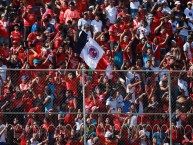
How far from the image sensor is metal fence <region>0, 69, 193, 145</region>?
2145 centimetres

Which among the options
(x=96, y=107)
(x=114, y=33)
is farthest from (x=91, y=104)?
(x=114, y=33)

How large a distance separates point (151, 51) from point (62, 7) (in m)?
3.34

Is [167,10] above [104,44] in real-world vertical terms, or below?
above

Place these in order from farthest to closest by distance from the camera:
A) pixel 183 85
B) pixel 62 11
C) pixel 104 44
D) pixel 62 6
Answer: pixel 62 6 → pixel 62 11 → pixel 104 44 → pixel 183 85

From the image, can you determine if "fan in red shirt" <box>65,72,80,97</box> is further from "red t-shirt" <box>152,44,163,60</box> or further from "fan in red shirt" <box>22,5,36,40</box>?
"red t-shirt" <box>152,44,163,60</box>

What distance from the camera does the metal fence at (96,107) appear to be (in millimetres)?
21453

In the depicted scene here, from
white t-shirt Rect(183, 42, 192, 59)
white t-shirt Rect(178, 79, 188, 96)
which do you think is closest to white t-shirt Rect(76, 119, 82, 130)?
white t-shirt Rect(178, 79, 188, 96)

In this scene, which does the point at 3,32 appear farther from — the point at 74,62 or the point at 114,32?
the point at 114,32

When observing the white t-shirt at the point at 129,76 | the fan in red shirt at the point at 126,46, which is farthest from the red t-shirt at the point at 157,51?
the white t-shirt at the point at 129,76

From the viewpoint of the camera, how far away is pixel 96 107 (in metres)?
21.9

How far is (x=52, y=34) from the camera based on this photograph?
27.0 metres

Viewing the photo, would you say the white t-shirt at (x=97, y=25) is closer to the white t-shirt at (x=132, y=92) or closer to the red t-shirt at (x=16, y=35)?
the red t-shirt at (x=16, y=35)

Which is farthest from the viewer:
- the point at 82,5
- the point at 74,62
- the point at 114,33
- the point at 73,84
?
the point at 82,5

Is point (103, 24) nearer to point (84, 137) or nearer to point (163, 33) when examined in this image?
point (163, 33)
